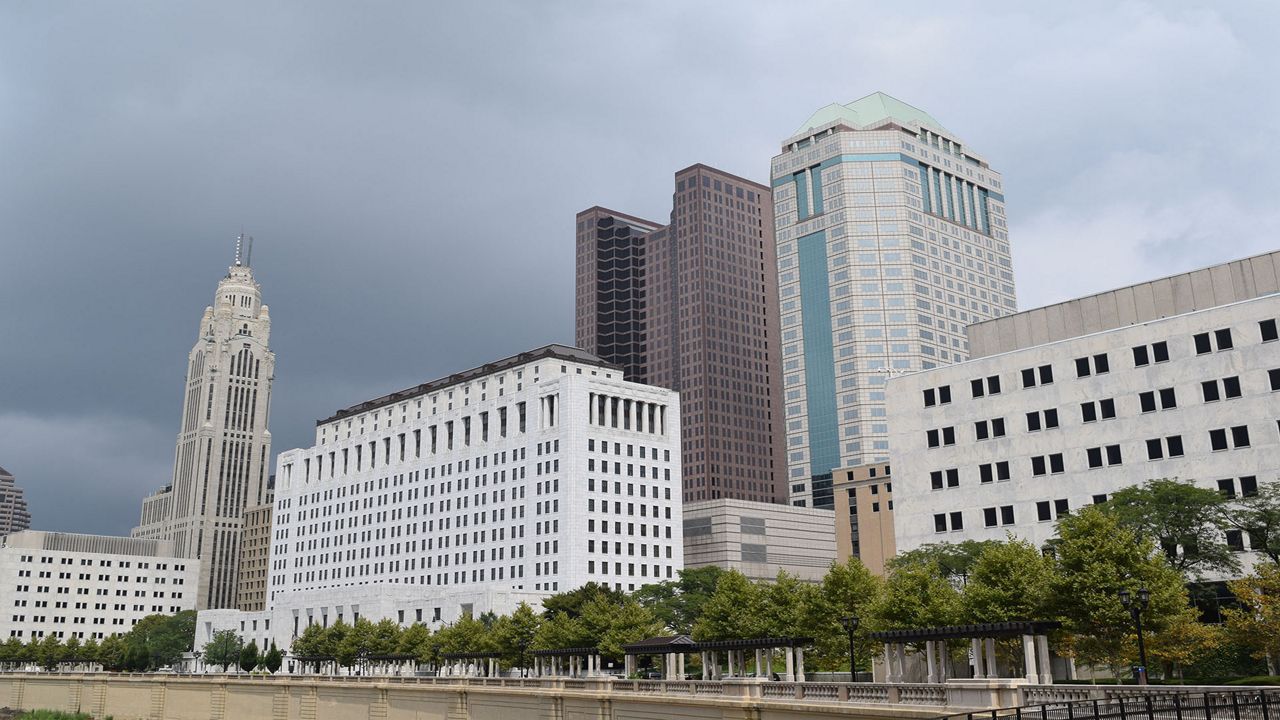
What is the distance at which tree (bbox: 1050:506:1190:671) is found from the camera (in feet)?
180

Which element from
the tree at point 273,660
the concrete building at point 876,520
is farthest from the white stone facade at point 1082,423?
the tree at point 273,660

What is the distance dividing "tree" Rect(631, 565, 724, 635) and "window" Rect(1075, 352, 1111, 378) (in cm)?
6533

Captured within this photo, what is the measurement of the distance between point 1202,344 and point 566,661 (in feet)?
229

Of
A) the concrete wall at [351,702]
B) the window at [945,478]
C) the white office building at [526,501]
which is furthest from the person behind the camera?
the white office building at [526,501]

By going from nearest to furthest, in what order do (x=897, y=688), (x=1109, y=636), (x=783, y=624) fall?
1. (x=897, y=688)
2. (x=1109, y=636)
3. (x=783, y=624)

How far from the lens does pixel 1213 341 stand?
84312 mm

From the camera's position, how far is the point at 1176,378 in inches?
3383

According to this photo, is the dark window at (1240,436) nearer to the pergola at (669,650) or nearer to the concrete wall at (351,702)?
the pergola at (669,650)

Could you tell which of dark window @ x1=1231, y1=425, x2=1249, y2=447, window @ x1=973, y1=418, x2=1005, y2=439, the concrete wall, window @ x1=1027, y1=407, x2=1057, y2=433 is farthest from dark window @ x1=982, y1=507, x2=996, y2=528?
the concrete wall

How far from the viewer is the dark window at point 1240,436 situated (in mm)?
82000

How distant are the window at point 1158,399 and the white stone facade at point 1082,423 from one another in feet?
0.27

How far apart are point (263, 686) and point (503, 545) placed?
8333 cm

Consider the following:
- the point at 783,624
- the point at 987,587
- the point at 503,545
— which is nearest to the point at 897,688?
the point at 987,587

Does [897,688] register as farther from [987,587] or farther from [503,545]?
[503,545]
